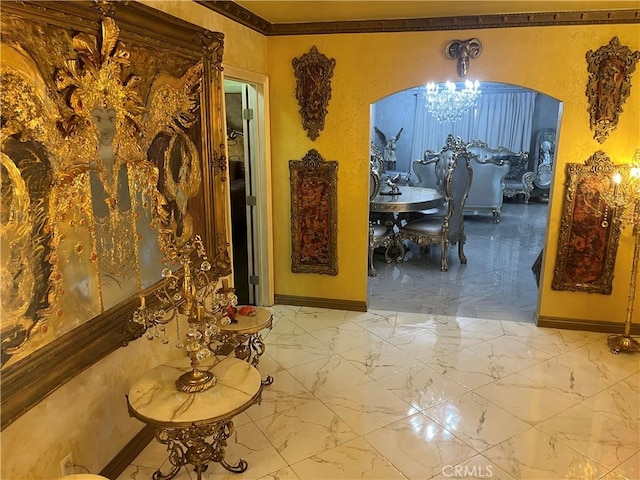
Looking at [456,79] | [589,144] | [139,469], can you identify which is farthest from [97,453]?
[589,144]

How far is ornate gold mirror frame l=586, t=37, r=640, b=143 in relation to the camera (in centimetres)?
357

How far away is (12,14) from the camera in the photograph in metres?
1.59

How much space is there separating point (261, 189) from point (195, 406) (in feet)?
8.53

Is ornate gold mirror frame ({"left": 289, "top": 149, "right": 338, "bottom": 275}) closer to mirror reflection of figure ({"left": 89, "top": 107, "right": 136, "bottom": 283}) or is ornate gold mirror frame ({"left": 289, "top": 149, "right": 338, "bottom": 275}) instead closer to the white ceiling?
the white ceiling

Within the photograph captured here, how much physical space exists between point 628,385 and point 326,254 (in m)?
2.54

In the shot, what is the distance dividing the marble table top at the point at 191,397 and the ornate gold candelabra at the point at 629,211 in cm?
304

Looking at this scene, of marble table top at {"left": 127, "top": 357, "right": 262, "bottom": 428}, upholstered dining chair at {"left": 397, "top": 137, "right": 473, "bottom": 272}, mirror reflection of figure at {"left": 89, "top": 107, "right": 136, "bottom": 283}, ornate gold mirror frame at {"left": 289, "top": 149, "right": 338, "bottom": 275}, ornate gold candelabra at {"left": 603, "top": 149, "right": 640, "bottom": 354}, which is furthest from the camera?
upholstered dining chair at {"left": 397, "top": 137, "right": 473, "bottom": 272}

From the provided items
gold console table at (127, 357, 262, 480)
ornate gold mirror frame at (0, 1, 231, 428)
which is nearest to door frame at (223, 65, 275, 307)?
ornate gold mirror frame at (0, 1, 231, 428)

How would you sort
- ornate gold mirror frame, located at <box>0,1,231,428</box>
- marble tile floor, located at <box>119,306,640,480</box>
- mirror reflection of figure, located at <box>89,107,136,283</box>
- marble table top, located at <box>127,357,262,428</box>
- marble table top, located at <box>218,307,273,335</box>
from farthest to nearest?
marble table top, located at <box>218,307,273,335</box>
marble tile floor, located at <box>119,306,640,480</box>
mirror reflection of figure, located at <box>89,107,136,283</box>
marble table top, located at <box>127,357,262,428</box>
ornate gold mirror frame, located at <box>0,1,231,428</box>

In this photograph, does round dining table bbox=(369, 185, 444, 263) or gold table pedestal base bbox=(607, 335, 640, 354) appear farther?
round dining table bbox=(369, 185, 444, 263)

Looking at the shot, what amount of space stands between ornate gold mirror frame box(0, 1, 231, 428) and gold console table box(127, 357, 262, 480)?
29cm

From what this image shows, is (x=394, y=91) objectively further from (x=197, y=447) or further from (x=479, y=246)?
(x=479, y=246)

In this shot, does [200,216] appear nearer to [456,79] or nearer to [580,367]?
[456,79]

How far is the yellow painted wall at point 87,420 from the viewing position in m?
1.78
